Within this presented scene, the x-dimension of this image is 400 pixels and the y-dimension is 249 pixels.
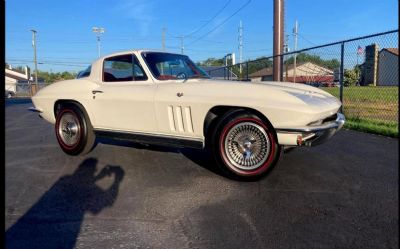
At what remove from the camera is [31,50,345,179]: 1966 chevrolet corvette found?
151 inches


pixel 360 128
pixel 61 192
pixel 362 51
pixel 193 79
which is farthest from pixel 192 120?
pixel 362 51

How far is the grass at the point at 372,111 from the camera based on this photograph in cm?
719

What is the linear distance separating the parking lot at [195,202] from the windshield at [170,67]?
1168mm

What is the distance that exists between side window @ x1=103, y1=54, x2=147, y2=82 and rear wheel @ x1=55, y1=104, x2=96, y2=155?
2.25 feet

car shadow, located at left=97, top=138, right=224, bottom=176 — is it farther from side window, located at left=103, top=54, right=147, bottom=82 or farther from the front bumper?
side window, located at left=103, top=54, right=147, bottom=82

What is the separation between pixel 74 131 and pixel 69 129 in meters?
0.10

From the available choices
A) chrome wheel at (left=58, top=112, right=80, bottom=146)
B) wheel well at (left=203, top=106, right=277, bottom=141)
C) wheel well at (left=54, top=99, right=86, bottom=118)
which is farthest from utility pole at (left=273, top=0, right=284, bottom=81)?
wheel well at (left=203, top=106, right=277, bottom=141)

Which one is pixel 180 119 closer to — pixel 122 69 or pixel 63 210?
pixel 122 69

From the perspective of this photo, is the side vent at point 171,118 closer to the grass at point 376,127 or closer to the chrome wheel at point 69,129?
the chrome wheel at point 69,129

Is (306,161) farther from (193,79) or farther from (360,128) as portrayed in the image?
(360,128)

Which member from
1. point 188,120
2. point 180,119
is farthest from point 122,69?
point 188,120

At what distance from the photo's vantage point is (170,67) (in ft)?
16.8

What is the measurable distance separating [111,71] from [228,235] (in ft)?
11.8

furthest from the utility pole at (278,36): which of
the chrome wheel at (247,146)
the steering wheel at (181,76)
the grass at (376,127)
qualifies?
the chrome wheel at (247,146)
